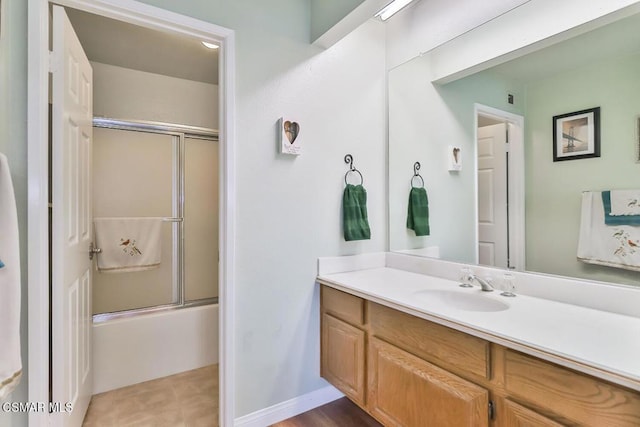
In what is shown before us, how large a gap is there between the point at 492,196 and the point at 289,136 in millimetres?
1161

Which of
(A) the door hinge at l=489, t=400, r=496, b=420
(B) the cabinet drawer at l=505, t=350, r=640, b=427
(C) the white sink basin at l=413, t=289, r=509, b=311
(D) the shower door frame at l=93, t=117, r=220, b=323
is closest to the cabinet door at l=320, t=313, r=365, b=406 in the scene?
(C) the white sink basin at l=413, t=289, r=509, b=311


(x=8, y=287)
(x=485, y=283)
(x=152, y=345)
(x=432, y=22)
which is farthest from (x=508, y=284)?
(x=152, y=345)

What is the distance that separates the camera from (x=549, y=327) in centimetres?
105

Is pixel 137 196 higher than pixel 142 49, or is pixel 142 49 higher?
pixel 142 49

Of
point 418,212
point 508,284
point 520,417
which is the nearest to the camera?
point 520,417

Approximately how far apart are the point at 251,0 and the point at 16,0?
0.98 m

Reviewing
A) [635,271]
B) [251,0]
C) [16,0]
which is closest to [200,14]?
[251,0]

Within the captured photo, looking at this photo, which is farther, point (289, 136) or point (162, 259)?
point (162, 259)

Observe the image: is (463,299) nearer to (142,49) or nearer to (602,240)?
(602,240)

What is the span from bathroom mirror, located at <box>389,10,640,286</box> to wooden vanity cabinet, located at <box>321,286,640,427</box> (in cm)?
62

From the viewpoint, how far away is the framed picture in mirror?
4.30 feet

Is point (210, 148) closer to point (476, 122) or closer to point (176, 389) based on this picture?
point (176, 389)

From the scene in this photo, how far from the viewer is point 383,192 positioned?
86.6 inches

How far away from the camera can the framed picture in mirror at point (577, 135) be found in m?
1.31
